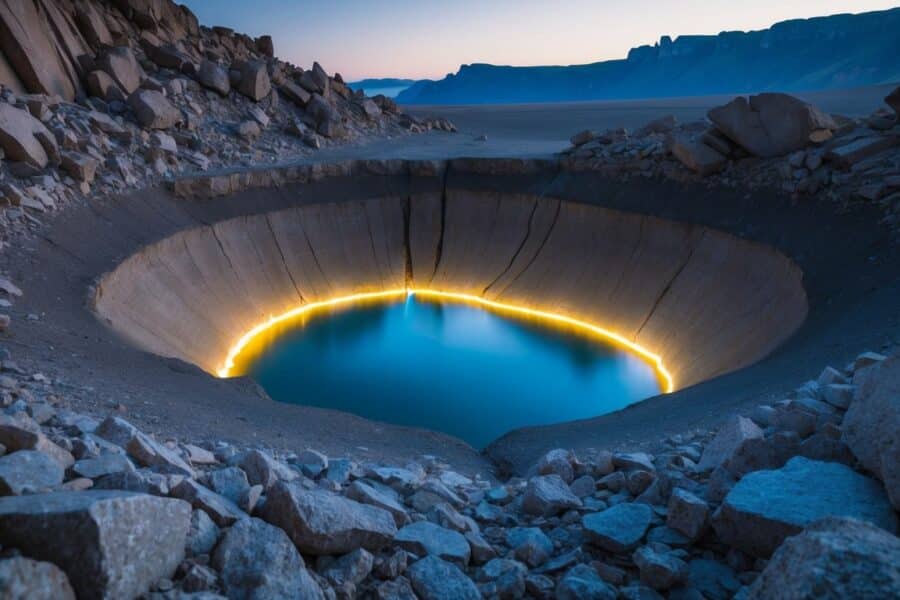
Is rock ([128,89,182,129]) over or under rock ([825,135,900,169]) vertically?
under

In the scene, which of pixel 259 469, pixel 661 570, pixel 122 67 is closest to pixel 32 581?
pixel 259 469

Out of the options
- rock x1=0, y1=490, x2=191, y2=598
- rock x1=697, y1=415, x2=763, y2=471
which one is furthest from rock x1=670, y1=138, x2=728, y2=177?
rock x1=0, y1=490, x2=191, y2=598

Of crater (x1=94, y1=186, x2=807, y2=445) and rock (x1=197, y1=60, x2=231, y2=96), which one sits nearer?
crater (x1=94, y1=186, x2=807, y2=445)

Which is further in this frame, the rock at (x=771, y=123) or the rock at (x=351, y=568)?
the rock at (x=771, y=123)

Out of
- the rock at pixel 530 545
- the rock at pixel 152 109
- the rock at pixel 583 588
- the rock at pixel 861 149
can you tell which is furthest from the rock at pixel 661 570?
the rock at pixel 152 109

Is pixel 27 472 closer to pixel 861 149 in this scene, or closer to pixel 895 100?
pixel 861 149

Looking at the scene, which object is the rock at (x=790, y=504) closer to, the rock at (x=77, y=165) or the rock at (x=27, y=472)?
the rock at (x=27, y=472)

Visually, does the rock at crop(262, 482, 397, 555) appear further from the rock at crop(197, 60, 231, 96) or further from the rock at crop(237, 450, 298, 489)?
the rock at crop(197, 60, 231, 96)
